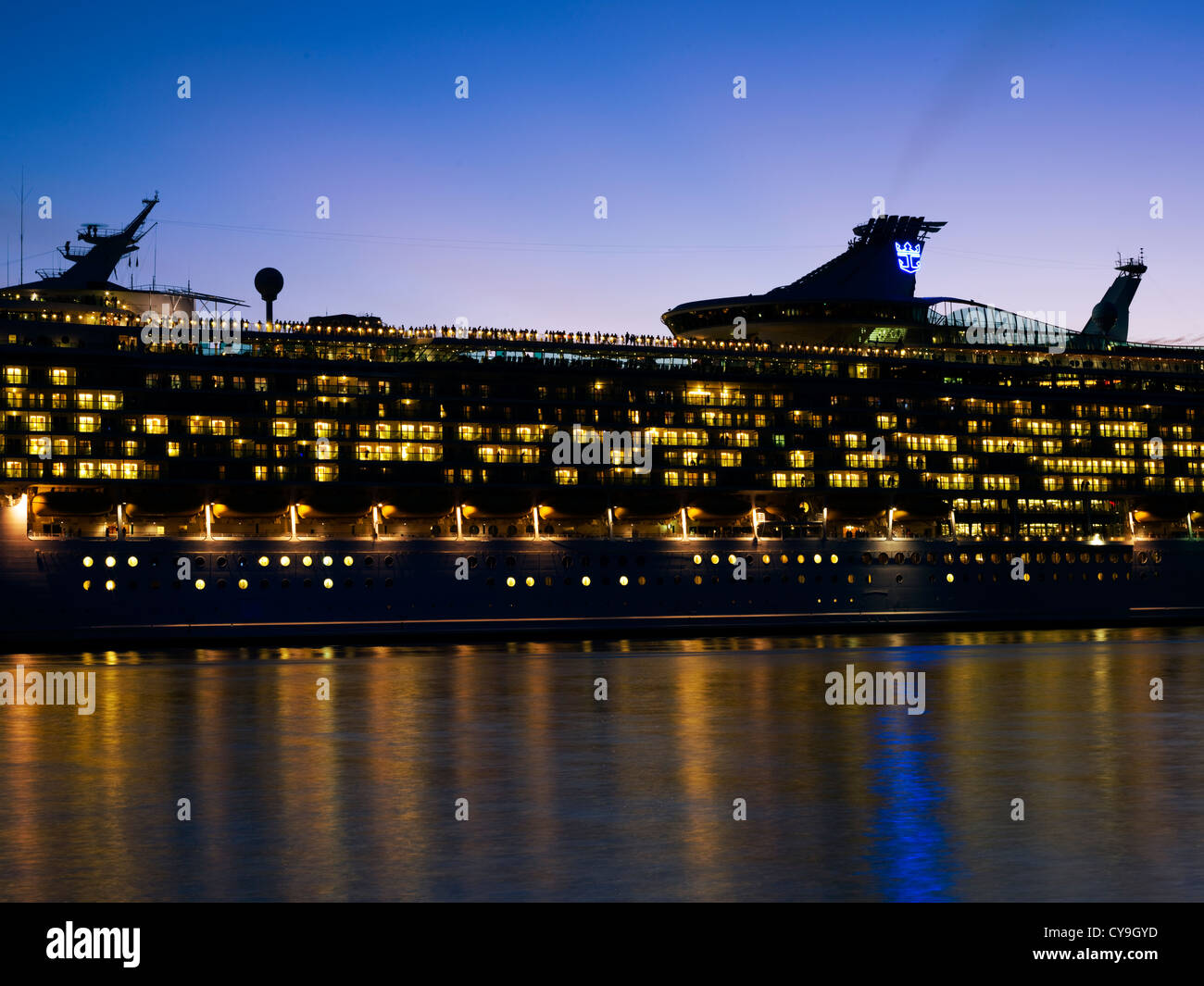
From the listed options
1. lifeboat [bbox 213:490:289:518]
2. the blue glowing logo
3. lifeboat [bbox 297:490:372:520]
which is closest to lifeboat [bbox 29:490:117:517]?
lifeboat [bbox 213:490:289:518]

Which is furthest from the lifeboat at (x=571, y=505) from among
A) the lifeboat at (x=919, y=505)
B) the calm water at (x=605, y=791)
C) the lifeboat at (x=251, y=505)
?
the calm water at (x=605, y=791)

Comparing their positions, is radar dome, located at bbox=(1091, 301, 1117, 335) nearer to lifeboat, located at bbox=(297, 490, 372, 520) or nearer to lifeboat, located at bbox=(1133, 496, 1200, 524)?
lifeboat, located at bbox=(1133, 496, 1200, 524)

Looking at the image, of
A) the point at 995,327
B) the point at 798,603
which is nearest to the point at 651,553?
the point at 798,603

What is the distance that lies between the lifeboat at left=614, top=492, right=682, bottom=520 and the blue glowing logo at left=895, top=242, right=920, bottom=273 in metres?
26.5

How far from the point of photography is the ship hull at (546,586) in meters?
61.1

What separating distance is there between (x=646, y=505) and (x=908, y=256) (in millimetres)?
29346

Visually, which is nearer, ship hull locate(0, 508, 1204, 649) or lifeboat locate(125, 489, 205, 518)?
ship hull locate(0, 508, 1204, 649)

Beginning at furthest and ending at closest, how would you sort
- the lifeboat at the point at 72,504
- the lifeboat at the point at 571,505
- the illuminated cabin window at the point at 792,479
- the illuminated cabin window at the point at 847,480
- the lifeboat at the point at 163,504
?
1. the illuminated cabin window at the point at 847,480
2. the illuminated cabin window at the point at 792,479
3. the lifeboat at the point at 571,505
4. the lifeboat at the point at 163,504
5. the lifeboat at the point at 72,504

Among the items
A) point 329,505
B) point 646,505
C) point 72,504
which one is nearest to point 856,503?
point 646,505

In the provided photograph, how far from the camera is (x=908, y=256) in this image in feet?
300

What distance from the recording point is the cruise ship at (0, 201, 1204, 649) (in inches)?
2512

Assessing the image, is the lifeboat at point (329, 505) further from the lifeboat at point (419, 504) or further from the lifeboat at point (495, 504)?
the lifeboat at point (495, 504)

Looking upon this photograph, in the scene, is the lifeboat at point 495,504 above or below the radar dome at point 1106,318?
below

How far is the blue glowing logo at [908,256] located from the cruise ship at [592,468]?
0.63 ft
